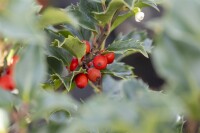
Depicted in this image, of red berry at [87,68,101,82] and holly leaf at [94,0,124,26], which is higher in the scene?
holly leaf at [94,0,124,26]

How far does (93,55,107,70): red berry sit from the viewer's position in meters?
0.88

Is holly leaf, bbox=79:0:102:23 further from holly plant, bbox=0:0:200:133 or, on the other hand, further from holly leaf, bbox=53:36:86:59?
holly plant, bbox=0:0:200:133

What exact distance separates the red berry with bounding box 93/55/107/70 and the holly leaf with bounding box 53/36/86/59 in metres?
0.03

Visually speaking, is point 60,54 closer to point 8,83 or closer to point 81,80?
point 81,80

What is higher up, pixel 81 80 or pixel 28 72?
pixel 28 72

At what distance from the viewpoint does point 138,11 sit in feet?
2.84

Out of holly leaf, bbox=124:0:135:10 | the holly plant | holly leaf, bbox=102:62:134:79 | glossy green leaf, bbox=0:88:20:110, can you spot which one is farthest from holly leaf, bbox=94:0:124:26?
glossy green leaf, bbox=0:88:20:110

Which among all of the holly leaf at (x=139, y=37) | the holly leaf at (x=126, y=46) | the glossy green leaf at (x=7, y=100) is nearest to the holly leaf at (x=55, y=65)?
the holly leaf at (x=126, y=46)

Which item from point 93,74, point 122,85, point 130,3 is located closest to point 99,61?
point 93,74

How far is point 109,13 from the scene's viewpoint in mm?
869

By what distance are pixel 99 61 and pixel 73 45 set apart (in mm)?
68

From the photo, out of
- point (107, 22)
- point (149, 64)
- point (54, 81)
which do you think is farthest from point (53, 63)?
point (149, 64)

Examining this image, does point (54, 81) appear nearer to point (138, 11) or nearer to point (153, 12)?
point (138, 11)

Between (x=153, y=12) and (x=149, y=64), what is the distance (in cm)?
32
